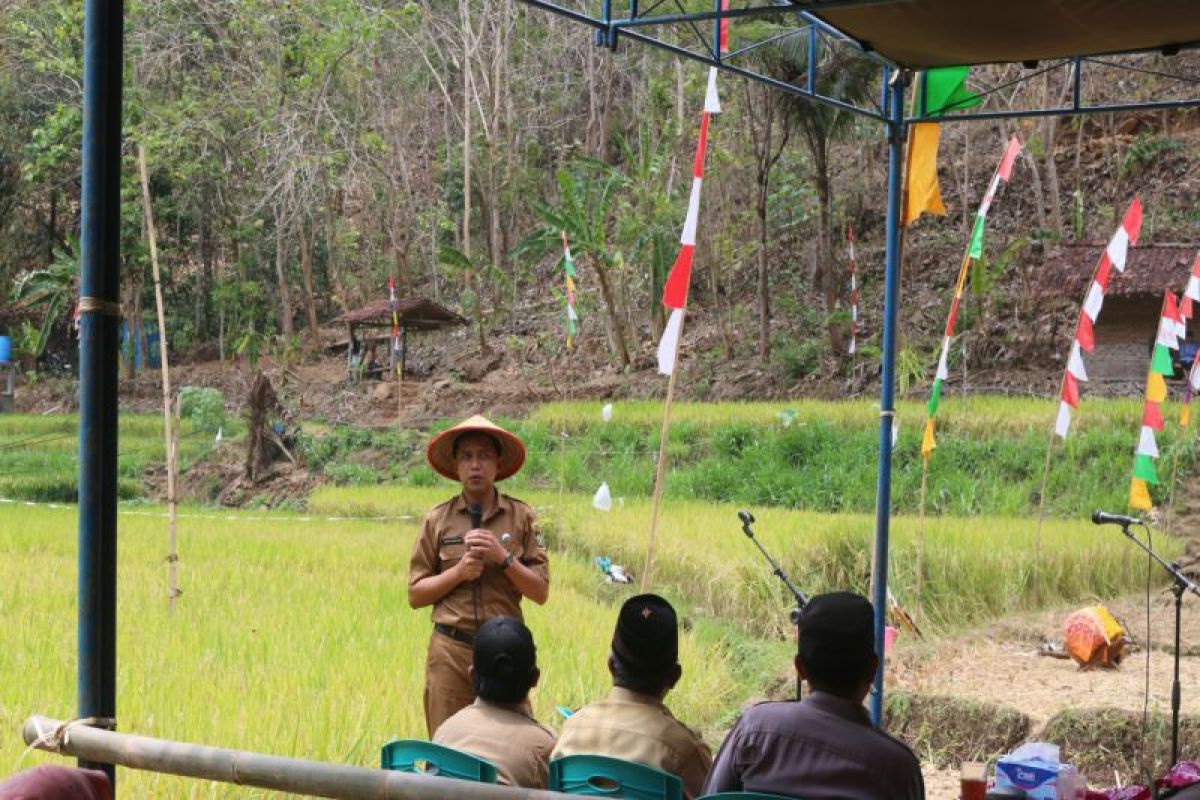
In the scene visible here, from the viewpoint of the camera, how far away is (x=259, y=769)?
2.59m

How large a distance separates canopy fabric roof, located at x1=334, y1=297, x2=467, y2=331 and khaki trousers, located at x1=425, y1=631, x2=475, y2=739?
1765 centimetres

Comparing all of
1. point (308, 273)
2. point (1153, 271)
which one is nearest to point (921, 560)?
point (1153, 271)

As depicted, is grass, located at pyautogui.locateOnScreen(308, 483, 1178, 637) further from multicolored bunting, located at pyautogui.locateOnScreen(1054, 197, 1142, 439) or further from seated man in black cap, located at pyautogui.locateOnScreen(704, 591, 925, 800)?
seated man in black cap, located at pyautogui.locateOnScreen(704, 591, 925, 800)

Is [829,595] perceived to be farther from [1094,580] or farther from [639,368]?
[639,368]

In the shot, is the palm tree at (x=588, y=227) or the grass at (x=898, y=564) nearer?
the grass at (x=898, y=564)

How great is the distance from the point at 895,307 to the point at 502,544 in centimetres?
234

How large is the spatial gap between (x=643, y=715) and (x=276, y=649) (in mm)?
3815

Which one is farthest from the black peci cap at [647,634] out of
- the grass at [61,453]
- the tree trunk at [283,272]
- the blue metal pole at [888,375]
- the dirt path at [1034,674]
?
the tree trunk at [283,272]

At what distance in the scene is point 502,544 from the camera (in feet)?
13.1

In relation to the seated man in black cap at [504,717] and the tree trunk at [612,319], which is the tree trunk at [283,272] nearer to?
the tree trunk at [612,319]

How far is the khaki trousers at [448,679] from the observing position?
3967 millimetres

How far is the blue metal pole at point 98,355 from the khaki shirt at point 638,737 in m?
1.00

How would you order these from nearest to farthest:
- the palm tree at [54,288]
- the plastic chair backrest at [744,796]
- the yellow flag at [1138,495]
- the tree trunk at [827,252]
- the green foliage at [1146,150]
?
the plastic chair backrest at [744,796]
the yellow flag at [1138,495]
the tree trunk at [827,252]
the green foliage at [1146,150]
the palm tree at [54,288]

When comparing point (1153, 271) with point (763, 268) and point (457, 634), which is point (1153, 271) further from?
Result: point (457, 634)
